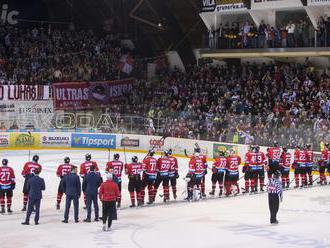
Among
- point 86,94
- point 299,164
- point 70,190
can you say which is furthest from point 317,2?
point 70,190

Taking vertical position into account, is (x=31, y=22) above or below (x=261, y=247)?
above

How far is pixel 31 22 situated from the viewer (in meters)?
45.0

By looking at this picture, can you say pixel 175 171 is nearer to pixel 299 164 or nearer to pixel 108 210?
pixel 108 210

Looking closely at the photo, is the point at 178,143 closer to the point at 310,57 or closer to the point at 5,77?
the point at 310,57

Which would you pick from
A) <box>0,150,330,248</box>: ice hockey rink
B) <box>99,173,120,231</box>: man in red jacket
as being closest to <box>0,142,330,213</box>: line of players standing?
<box>0,150,330,248</box>: ice hockey rink

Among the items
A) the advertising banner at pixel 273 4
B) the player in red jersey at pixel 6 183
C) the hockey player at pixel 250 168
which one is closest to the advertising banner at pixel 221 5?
the advertising banner at pixel 273 4

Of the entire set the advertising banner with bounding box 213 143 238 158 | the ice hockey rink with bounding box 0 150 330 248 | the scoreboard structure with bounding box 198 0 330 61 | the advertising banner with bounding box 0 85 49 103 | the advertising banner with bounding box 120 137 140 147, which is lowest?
the ice hockey rink with bounding box 0 150 330 248

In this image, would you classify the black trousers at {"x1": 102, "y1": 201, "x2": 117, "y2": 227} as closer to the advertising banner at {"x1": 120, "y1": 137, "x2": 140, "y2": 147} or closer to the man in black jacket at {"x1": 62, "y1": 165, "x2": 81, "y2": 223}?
the man in black jacket at {"x1": 62, "y1": 165, "x2": 81, "y2": 223}

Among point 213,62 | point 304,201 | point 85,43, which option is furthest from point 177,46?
point 304,201

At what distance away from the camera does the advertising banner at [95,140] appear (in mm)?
33875

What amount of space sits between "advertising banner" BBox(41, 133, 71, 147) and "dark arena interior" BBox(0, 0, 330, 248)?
7 centimetres

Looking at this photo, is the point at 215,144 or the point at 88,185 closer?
the point at 88,185

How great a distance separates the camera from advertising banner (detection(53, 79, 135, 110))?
36500 mm

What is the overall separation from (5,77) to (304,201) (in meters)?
21.8
